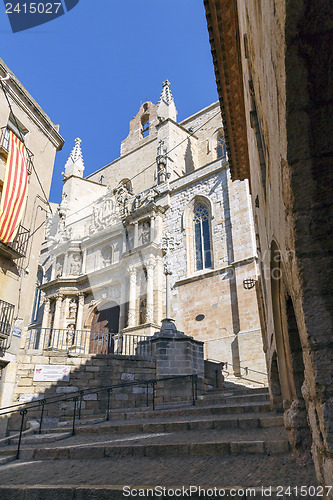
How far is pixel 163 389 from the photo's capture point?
10.9 meters

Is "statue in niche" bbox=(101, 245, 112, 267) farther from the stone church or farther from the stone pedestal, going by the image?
the stone pedestal

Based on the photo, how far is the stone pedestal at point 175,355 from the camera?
12016 mm

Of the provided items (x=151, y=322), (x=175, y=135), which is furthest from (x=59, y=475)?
(x=175, y=135)

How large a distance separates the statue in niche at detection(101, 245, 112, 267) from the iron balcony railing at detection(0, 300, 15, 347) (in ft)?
38.0

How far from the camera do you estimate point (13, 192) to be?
484 inches

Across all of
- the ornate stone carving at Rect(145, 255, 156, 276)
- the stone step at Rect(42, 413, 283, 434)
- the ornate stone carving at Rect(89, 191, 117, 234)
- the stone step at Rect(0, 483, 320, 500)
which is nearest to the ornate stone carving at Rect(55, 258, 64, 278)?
the ornate stone carving at Rect(89, 191, 117, 234)

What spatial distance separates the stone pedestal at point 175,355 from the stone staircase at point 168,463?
5.70 metres

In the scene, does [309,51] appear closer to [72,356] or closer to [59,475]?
[59,475]

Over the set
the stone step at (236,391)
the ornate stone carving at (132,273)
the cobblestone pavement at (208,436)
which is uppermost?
the ornate stone carving at (132,273)

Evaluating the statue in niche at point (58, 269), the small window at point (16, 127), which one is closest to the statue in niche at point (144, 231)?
the statue in niche at point (58, 269)

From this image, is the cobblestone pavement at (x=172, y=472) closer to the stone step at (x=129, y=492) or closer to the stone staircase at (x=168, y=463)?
the stone staircase at (x=168, y=463)

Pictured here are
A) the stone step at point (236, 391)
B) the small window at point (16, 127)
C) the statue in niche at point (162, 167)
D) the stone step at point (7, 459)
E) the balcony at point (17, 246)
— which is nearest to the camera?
the stone step at point (7, 459)

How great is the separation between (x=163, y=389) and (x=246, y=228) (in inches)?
385

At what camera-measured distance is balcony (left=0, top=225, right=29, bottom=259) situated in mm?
11617
